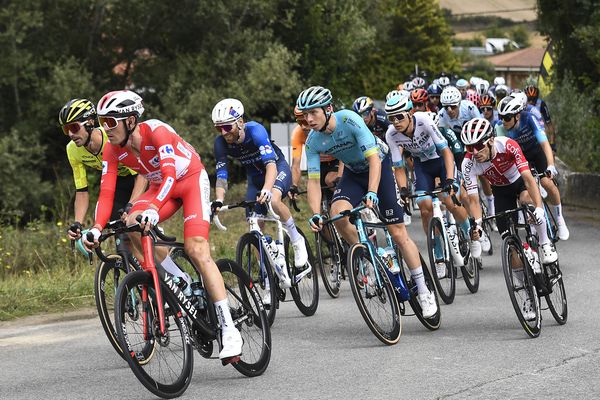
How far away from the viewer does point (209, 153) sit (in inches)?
1233

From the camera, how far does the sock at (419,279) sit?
9430 mm

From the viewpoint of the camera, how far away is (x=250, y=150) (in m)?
10.4

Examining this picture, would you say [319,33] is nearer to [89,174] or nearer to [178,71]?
[178,71]

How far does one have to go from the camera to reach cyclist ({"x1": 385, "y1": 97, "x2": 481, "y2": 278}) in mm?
11430

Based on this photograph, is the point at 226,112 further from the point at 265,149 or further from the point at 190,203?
the point at 190,203

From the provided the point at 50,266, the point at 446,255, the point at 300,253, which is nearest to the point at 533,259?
the point at 446,255

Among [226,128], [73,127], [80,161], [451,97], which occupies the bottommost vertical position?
[451,97]

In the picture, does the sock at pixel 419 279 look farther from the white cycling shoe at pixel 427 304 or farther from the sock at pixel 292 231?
the sock at pixel 292 231

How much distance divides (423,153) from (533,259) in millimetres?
2937

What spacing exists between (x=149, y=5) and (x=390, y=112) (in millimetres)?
21984

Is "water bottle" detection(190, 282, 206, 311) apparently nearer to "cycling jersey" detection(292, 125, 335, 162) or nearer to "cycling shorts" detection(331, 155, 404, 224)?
"cycling shorts" detection(331, 155, 404, 224)

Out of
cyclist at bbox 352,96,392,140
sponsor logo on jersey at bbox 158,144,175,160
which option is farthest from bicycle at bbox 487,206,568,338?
cyclist at bbox 352,96,392,140

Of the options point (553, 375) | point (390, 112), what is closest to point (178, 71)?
point (390, 112)

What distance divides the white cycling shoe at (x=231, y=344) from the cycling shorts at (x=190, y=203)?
679mm
